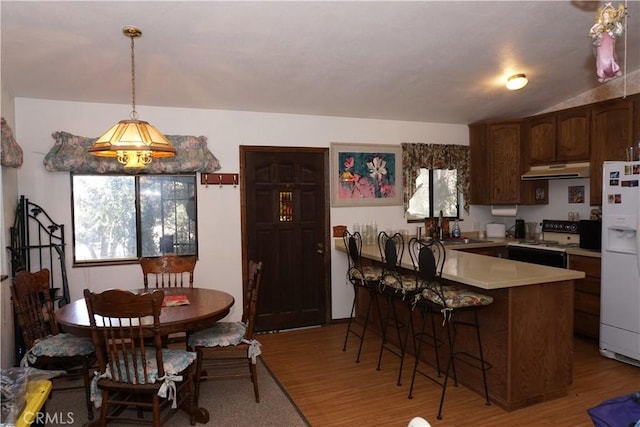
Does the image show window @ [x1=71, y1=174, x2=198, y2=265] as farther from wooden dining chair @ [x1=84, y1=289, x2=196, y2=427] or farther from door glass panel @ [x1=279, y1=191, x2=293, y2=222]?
wooden dining chair @ [x1=84, y1=289, x2=196, y2=427]

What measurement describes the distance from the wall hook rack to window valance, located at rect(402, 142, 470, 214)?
6.62 ft

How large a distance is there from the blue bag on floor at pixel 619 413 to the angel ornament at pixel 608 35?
132 cm

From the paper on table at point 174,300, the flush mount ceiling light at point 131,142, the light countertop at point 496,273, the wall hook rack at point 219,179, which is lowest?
the paper on table at point 174,300

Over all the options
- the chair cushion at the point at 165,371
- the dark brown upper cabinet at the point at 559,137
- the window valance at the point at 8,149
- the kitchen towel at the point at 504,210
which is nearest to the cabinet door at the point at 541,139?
the dark brown upper cabinet at the point at 559,137

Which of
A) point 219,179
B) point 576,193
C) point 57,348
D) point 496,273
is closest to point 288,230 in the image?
point 219,179

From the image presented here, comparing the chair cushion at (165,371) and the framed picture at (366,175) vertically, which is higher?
the framed picture at (366,175)

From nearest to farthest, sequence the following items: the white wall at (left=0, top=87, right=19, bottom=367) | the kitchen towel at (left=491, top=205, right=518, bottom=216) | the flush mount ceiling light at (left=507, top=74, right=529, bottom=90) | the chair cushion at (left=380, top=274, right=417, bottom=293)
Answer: the white wall at (left=0, top=87, right=19, bottom=367) → the chair cushion at (left=380, top=274, right=417, bottom=293) → the flush mount ceiling light at (left=507, top=74, right=529, bottom=90) → the kitchen towel at (left=491, top=205, right=518, bottom=216)

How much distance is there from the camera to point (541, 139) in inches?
196

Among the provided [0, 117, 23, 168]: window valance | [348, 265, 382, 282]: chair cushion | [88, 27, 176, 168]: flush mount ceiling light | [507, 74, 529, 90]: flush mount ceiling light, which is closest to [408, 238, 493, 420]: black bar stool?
[348, 265, 382, 282]: chair cushion

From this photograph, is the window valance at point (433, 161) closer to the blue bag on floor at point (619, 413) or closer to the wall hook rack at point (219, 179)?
the wall hook rack at point (219, 179)

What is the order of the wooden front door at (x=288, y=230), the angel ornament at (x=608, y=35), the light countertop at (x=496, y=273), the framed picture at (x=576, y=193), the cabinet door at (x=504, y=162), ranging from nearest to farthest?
the angel ornament at (x=608, y=35)
the light countertop at (x=496, y=273)
the wooden front door at (x=288, y=230)
the framed picture at (x=576, y=193)
the cabinet door at (x=504, y=162)

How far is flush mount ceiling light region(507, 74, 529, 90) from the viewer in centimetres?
410

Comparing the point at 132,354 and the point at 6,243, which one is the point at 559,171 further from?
the point at 6,243

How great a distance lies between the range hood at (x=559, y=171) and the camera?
452 centimetres
